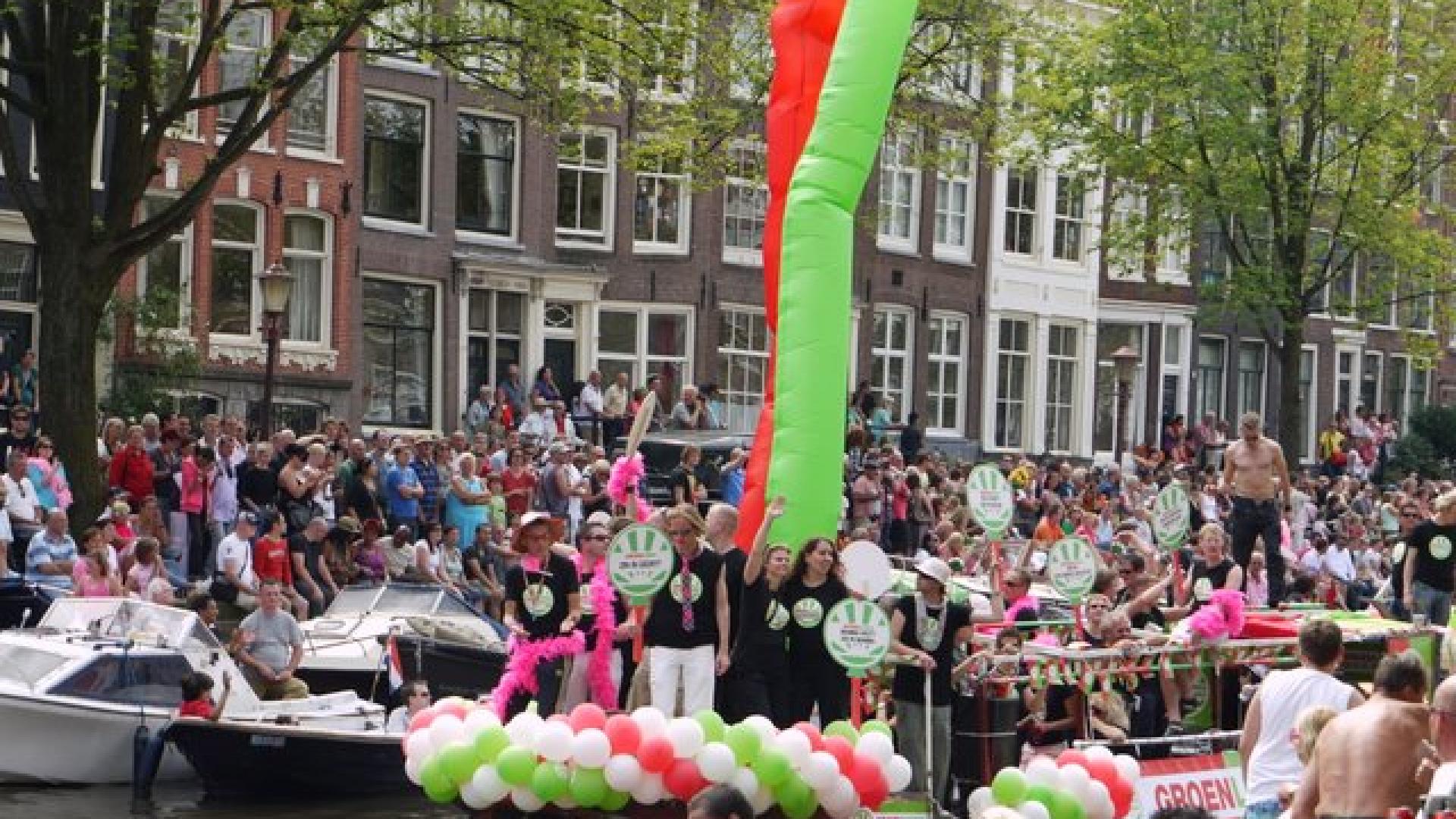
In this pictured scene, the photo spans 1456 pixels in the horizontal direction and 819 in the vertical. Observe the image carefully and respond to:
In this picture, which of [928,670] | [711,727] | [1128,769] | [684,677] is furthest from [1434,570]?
[711,727]

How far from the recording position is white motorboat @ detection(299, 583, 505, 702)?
78.6 ft

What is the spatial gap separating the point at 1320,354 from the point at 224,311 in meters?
28.4

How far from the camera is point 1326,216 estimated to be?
44469 millimetres

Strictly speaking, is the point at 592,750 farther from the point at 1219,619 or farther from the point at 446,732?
the point at 1219,619

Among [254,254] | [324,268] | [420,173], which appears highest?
[420,173]

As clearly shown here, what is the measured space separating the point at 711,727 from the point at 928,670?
248cm

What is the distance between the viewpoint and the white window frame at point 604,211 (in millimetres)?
39531

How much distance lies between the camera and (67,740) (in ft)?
69.2

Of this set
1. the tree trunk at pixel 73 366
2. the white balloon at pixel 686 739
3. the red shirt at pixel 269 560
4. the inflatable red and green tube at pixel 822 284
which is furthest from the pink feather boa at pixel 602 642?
the red shirt at pixel 269 560

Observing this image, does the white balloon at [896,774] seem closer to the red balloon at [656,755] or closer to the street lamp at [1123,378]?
the red balloon at [656,755]

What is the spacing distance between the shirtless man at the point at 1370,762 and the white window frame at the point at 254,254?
26.2 meters

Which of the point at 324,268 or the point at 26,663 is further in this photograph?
the point at 324,268

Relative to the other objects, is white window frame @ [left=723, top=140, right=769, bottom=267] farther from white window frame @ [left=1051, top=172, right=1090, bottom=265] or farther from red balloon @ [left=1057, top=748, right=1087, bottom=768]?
red balloon @ [left=1057, top=748, right=1087, bottom=768]

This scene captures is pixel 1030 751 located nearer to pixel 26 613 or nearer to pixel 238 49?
pixel 26 613
